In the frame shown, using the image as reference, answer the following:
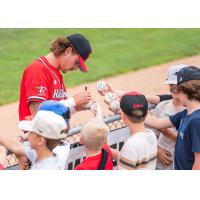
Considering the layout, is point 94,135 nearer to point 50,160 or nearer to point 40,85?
point 50,160

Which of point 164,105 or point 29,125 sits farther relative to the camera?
point 164,105

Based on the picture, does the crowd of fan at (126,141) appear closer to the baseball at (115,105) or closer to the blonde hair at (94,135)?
the blonde hair at (94,135)

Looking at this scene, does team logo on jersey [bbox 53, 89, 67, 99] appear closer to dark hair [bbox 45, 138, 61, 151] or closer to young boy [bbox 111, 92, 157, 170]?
young boy [bbox 111, 92, 157, 170]

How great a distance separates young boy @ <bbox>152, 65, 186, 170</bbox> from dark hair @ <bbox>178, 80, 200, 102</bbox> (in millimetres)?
377

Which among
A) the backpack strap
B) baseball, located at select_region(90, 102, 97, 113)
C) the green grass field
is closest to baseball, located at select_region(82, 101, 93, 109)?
baseball, located at select_region(90, 102, 97, 113)

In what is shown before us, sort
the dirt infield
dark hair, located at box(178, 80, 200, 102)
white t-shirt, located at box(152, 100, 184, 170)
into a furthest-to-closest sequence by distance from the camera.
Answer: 1. the dirt infield
2. white t-shirt, located at box(152, 100, 184, 170)
3. dark hair, located at box(178, 80, 200, 102)

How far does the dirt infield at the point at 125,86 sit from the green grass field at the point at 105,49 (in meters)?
0.23

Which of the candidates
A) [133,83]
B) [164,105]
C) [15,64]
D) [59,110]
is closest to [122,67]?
[133,83]

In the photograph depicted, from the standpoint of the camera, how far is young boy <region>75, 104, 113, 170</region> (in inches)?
175

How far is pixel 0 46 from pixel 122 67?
2.20 meters

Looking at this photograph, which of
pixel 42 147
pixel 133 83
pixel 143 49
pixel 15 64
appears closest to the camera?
pixel 42 147

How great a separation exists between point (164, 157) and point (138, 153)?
2.51 ft

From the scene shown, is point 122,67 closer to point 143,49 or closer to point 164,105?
point 143,49

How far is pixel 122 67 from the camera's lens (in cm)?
1086
